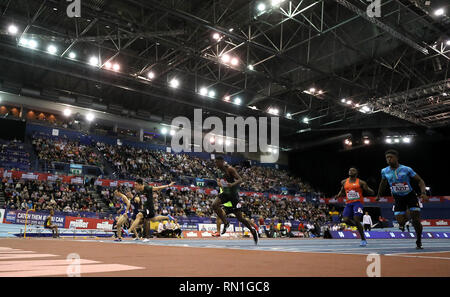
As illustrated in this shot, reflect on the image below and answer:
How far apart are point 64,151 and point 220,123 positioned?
651 inches

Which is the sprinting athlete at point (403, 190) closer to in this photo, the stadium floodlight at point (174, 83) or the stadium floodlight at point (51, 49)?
the stadium floodlight at point (174, 83)

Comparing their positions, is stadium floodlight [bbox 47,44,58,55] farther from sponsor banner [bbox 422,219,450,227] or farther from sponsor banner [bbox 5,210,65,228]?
sponsor banner [bbox 422,219,450,227]

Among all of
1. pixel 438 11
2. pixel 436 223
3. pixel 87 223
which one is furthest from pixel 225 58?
pixel 436 223

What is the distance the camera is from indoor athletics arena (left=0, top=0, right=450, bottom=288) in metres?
14.5

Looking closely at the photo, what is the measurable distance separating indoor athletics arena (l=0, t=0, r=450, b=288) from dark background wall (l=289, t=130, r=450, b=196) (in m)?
0.18

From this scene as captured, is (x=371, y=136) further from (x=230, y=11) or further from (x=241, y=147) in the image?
(x=230, y=11)

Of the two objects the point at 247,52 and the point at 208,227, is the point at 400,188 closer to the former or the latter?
the point at 247,52

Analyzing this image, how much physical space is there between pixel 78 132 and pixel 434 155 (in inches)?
1419

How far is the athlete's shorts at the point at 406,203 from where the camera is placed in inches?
285

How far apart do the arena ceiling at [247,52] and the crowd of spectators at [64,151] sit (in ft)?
15.1

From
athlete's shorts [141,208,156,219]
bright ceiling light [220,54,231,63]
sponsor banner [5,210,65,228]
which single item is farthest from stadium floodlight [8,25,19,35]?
athlete's shorts [141,208,156,219]

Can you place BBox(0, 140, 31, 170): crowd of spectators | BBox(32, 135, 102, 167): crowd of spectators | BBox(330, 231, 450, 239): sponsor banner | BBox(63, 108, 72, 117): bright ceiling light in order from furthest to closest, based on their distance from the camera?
BBox(63, 108, 72, 117): bright ceiling light → BBox(32, 135, 102, 167): crowd of spectators → BBox(0, 140, 31, 170): crowd of spectators → BBox(330, 231, 450, 239): sponsor banner

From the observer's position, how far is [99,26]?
21.3 metres

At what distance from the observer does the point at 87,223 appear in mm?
19953
